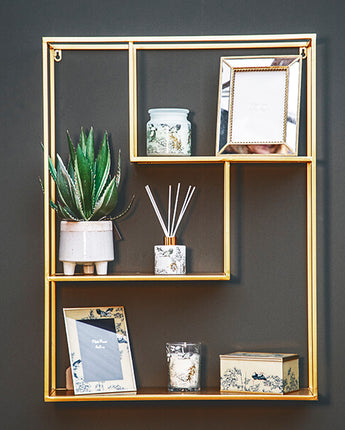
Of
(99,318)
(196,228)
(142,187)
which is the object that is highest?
(142,187)

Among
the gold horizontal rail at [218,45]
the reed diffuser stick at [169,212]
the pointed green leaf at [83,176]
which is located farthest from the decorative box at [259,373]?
the gold horizontal rail at [218,45]

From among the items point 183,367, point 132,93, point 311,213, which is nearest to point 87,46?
point 132,93

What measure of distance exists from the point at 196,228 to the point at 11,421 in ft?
2.66

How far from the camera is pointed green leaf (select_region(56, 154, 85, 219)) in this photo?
5.81ft

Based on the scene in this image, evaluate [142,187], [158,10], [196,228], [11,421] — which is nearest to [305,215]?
[196,228]

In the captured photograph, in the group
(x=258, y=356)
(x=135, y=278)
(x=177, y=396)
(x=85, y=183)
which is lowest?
(x=177, y=396)

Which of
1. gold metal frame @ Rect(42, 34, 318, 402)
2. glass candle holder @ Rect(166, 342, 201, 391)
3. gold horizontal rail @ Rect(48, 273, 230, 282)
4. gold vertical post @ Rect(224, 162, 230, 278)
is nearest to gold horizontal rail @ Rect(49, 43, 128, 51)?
gold metal frame @ Rect(42, 34, 318, 402)

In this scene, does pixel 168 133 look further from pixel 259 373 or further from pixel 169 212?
pixel 259 373

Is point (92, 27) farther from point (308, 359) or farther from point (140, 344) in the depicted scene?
point (308, 359)

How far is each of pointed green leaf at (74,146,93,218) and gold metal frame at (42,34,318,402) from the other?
0.12 m

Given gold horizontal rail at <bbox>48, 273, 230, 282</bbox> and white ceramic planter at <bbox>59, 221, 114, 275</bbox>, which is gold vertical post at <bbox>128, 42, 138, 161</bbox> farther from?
gold horizontal rail at <bbox>48, 273, 230, 282</bbox>

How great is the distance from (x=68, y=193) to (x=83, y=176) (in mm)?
74

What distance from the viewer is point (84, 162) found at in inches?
68.7

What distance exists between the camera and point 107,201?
178cm
